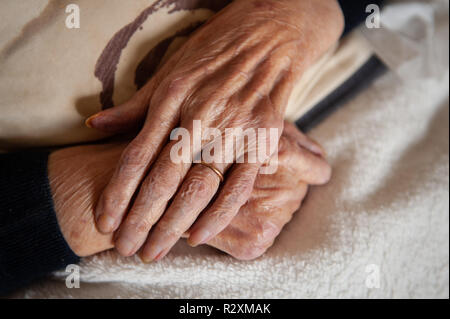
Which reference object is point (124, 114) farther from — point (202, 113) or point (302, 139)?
point (302, 139)

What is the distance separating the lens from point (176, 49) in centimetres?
71

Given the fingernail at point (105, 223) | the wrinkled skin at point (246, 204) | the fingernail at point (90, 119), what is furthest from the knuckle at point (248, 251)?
the fingernail at point (90, 119)

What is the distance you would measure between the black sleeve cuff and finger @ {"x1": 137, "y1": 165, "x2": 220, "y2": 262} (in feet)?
0.50

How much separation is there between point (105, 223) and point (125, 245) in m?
0.05

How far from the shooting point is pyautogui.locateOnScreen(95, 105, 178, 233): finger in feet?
1.90

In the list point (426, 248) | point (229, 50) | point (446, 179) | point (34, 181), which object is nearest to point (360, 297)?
point (426, 248)

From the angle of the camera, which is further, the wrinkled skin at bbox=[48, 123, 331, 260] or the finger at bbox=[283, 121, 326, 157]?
the finger at bbox=[283, 121, 326, 157]

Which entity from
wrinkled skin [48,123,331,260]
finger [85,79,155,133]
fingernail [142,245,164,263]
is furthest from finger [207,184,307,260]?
finger [85,79,155,133]

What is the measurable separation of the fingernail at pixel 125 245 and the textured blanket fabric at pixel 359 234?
82mm

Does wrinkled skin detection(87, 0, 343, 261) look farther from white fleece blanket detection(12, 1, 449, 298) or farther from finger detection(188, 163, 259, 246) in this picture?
white fleece blanket detection(12, 1, 449, 298)

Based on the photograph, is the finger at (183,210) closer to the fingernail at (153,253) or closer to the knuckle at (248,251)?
the fingernail at (153,253)

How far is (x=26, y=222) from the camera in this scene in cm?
59

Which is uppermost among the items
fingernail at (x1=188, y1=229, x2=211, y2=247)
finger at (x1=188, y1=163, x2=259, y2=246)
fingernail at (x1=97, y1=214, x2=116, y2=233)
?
fingernail at (x1=97, y1=214, x2=116, y2=233)
